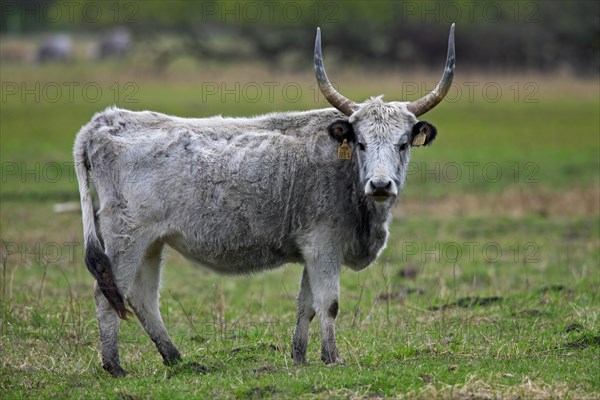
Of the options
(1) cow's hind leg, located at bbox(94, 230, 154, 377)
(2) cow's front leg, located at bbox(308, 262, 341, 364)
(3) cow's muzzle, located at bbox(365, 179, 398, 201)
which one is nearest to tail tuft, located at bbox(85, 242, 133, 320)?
(1) cow's hind leg, located at bbox(94, 230, 154, 377)

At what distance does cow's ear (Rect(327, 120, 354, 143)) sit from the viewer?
9.70m

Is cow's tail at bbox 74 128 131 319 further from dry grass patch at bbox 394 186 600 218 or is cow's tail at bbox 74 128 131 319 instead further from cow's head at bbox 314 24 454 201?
dry grass patch at bbox 394 186 600 218

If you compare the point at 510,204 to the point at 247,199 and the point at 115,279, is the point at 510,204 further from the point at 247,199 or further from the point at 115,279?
the point at 115,279

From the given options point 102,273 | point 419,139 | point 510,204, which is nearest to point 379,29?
point 510,204

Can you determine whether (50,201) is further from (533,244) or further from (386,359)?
(386,359)

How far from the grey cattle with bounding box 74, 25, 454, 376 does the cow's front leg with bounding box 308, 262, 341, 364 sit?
1 cm

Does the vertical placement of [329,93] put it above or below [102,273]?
above

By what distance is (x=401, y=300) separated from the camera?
1323 centimetres

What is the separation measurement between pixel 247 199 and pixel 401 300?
163 inches

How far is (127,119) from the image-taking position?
1016cm

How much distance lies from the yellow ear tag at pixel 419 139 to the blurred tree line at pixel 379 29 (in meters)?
43.4

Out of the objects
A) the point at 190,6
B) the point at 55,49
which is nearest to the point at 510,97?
the point at 190,6

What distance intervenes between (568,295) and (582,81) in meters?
37.1

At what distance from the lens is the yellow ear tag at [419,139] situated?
994 centimetres
